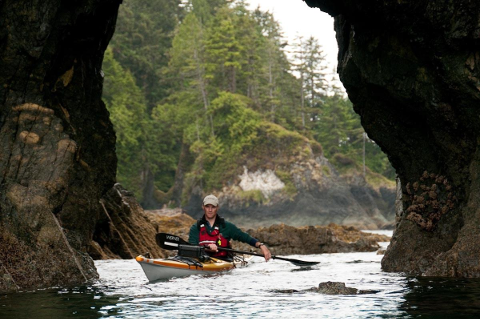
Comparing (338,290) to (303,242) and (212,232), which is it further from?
(303,242)

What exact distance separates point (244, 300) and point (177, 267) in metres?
3.49

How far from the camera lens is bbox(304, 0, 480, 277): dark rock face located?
39.5 feet

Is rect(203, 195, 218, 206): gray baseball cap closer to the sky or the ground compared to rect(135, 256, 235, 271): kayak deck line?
closer to the sky

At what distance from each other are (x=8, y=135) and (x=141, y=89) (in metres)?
63.3

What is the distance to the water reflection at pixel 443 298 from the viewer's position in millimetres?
7921

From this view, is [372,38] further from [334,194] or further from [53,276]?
[334,194]

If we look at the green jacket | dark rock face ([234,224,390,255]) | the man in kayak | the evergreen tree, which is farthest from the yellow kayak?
the evergreen tree

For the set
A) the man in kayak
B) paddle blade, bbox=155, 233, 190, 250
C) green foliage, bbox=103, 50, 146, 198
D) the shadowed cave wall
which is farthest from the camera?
green foliage, bbox=103, 50, 146, 198

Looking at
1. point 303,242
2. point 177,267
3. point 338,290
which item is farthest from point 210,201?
point 303,242

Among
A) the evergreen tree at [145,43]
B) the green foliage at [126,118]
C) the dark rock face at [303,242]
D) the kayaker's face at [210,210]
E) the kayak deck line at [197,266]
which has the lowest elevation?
the dark rock face at [303,242]

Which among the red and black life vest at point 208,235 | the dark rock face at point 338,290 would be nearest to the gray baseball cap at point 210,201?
the red and black life vest at point 208,235

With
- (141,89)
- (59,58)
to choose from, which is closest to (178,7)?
(141,89)

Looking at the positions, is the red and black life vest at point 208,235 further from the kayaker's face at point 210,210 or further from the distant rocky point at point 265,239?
the distant rocky point at point 265,239

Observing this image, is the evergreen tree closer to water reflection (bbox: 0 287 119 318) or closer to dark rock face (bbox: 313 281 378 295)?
water reflection (bbox: 0 287 119 318)
